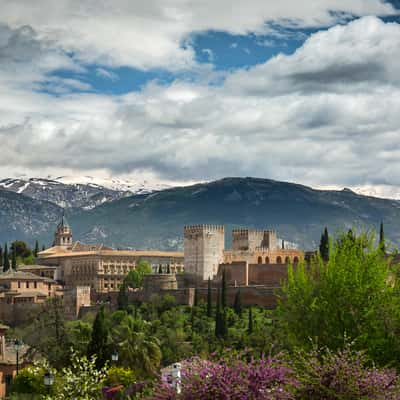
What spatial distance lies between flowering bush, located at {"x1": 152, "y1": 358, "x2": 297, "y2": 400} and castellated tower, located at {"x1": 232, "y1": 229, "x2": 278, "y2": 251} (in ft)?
357

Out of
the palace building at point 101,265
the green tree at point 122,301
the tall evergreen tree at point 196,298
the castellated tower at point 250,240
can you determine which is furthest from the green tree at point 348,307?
the palace building at point 101,265

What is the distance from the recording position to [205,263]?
129625 millimetres

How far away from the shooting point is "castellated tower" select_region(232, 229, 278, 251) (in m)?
138

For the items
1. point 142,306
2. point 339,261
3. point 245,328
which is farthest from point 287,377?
point 142,306

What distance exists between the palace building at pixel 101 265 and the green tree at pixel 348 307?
298 feet

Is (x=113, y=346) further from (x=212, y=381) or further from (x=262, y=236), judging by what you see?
(x=262, y=236)

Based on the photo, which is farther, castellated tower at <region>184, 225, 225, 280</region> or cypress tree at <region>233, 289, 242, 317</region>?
castellated tower at <region>184, 225, 225, 280</region>

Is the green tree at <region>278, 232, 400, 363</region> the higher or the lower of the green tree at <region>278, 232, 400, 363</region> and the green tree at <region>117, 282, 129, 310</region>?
the higher

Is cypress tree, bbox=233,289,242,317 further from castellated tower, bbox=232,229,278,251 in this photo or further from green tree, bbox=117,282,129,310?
Answer: castellated tower, bbox=232,229,278,251

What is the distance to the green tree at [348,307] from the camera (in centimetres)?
4653

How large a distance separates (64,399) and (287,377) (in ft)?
41.8

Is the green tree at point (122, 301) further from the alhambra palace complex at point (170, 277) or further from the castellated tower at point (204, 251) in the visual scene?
the castellated tower at point (204, 251)

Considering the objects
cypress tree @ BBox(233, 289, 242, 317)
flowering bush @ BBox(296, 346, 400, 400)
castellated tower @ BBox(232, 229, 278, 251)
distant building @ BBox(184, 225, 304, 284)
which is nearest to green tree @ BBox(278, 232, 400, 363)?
flowering bush @ BBox(296, 346, 400, 400)

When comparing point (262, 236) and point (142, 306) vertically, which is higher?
point (262, 236)
